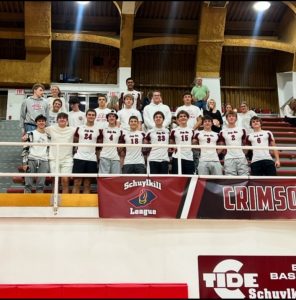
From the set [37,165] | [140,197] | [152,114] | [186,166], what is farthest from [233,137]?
[37,165]

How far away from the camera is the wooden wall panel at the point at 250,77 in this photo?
15.6 meters

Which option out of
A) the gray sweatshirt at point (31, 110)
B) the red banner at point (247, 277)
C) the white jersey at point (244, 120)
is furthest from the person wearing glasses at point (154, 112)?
the red banner at point (247, 277)

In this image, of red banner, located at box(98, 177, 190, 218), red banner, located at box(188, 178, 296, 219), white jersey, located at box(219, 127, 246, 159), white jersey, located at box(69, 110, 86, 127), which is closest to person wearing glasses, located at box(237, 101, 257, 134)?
white jersey, located at box(219, 127, 246, 159)

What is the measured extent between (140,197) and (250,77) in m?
11.2

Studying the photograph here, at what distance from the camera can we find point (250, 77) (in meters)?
15.8

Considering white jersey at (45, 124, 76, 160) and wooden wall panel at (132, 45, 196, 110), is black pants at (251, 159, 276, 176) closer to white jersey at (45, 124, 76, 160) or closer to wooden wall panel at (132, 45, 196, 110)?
white jersey at (45, 124, 76, 160)

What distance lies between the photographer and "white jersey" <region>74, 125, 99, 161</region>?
621 centimetres

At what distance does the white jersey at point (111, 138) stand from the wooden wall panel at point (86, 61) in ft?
28.6

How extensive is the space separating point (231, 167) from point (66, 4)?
32.7 ft

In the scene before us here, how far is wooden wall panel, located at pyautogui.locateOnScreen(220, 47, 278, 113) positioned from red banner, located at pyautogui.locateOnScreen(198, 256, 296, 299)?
10.3m


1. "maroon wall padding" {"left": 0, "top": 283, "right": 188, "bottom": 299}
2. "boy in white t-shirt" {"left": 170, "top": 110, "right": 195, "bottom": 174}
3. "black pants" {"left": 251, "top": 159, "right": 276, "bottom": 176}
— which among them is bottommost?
"maroon wall padding" {"left": 0, "top": 283, "right": 188, "bottom": 299}

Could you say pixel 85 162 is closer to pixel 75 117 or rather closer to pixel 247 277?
pixel 75 117

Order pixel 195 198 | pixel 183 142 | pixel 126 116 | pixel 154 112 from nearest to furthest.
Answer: pixel 195 198, pixel 183 142, pixel 126 116, pixel 154 112

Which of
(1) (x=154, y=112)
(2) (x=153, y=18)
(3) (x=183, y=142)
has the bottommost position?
(3) (x=183, y=142)
